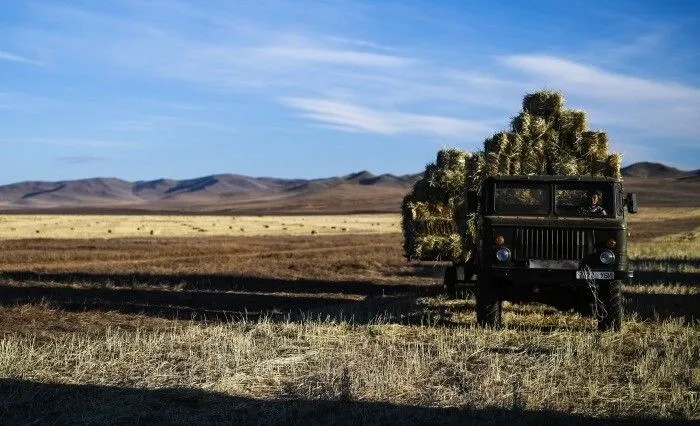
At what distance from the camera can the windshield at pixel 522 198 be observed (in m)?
13.5

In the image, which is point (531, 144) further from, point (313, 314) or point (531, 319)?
point (313, 314)

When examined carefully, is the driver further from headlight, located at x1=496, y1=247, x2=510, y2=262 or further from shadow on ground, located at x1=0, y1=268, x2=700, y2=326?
shadow on ground, located at x1=0, y1=268, x2=700, y2=326

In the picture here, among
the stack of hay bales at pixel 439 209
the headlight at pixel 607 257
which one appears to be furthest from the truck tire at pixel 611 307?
the stack of hay bales at pixel 439 209

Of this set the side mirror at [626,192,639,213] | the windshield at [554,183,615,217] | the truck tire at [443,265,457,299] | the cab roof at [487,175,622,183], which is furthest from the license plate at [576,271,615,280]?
the truck tire at [443,265,457,299]

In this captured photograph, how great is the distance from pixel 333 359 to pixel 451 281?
7.53m

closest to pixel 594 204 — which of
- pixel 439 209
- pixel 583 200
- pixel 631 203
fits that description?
pixel 583 200

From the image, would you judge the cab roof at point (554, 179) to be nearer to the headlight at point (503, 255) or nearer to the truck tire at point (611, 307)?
the headlight at point (503, 255)

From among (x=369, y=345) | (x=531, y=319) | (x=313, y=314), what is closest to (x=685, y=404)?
(x=369, y=345)

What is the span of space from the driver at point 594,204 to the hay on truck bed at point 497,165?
2.20 meters

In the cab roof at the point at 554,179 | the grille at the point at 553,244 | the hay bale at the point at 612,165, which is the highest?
the hay bale at the point at 612,165

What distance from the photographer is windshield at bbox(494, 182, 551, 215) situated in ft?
44.4

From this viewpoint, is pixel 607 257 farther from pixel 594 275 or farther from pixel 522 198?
pixel 522 198

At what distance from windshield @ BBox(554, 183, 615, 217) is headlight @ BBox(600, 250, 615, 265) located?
0.72 metres

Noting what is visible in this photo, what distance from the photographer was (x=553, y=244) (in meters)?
13.0
